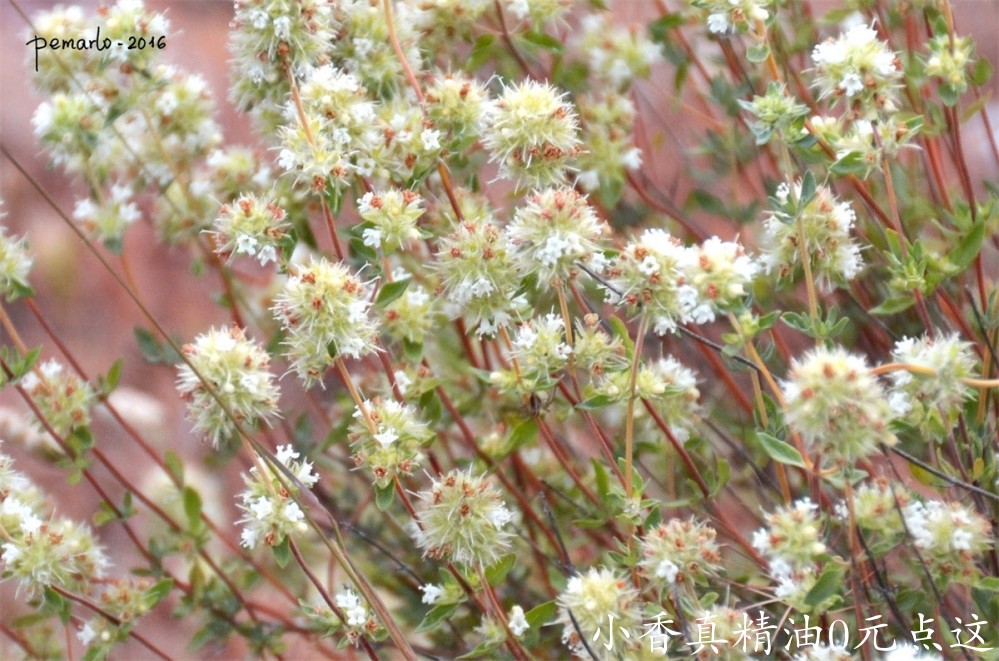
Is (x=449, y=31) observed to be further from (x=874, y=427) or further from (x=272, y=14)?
(x=874, y=427)

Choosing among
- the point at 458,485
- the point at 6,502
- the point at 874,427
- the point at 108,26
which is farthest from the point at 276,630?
the point at 874,427

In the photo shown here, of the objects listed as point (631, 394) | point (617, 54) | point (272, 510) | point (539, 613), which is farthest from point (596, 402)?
point (617, 54)

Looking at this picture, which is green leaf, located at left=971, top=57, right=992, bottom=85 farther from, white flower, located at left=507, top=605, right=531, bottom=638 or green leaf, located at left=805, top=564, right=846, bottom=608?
white flower, located at left=507, top=605, right=531, bottom=638

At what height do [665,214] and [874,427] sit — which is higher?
[665,214]

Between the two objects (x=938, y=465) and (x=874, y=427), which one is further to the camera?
(x=938, y=465)

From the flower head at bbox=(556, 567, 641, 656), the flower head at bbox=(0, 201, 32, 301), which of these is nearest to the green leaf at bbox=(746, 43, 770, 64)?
the flower head at bbox=(556, 567, 641, 656)

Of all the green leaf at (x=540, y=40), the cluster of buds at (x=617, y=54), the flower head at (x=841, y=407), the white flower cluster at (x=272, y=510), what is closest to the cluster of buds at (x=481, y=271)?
the white flower cluster at (x=272, y=510)
